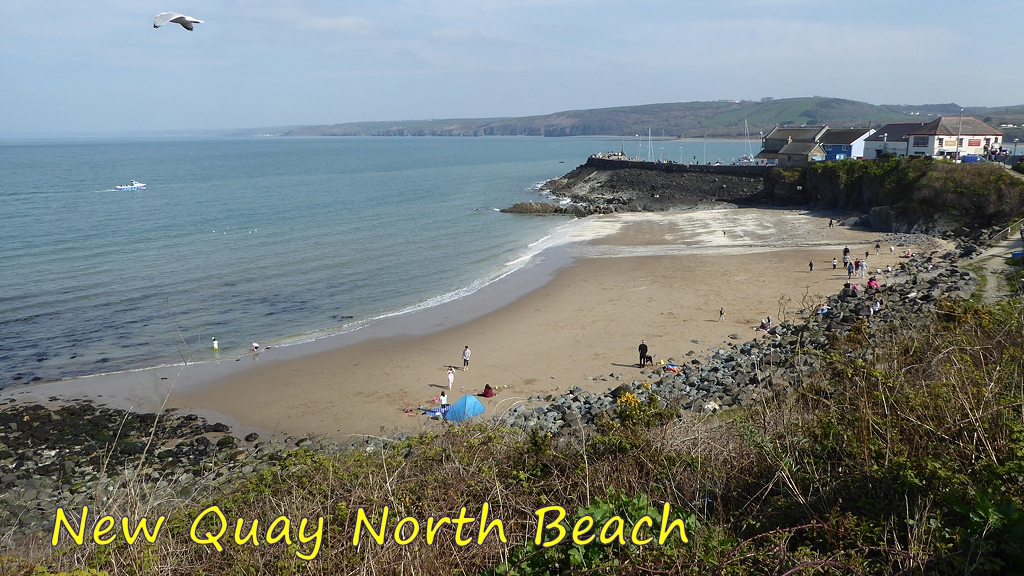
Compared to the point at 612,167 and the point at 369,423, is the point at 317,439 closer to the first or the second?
the point at 369,423

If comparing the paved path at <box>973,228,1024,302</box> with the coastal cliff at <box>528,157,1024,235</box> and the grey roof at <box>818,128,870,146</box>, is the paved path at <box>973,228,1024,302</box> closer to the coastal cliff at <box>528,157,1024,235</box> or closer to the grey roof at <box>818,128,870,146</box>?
the coastal cliff at <box>528,157,1024,235</box>

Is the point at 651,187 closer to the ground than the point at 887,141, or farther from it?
closer to the ground

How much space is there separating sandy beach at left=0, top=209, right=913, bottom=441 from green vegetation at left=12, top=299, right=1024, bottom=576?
4409 millimetres

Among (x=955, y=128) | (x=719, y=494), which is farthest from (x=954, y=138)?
(x=719, y=494)

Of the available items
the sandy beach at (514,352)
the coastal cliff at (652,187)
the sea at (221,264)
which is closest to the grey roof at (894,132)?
the coastal cliff at (652,187)

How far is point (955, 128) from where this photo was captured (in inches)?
1820

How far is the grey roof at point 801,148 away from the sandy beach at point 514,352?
76.4ft

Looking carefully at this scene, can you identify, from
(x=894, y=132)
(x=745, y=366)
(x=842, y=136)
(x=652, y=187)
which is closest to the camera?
(x=745, y=366)

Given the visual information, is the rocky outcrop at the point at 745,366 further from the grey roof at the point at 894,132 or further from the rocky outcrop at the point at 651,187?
the grey roof at the point at 894,132

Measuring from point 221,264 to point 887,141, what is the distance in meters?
Answer: 49.6

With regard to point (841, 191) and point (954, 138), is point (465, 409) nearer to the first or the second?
point (841, 191)

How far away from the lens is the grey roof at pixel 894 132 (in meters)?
51.4

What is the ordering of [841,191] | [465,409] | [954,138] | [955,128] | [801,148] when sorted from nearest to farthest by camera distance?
[465,409]
[841,191]
[954,138]
[955,128]
[801,148]

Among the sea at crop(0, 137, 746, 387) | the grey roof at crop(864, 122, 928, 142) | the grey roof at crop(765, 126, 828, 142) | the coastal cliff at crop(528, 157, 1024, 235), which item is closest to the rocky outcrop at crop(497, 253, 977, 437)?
the sea at crop(0, 137, 746, 387)
